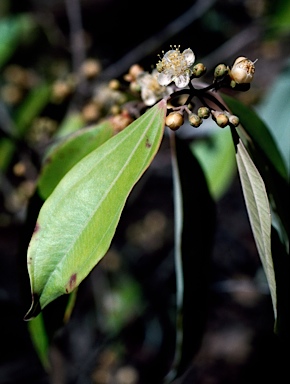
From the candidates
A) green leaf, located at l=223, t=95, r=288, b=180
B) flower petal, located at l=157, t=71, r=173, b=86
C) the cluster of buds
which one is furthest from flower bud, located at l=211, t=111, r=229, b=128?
green leaf, located at l=223, t=95, r=288, b=180

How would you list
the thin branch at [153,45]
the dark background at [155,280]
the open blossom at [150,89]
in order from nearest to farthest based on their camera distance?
the open blossom at [150,89] < the thin branch at [153,45] < the dark background at [155,280]

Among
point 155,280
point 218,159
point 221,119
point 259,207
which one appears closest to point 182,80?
point 221,119

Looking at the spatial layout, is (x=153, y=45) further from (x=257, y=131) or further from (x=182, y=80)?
(x=182, y=80)

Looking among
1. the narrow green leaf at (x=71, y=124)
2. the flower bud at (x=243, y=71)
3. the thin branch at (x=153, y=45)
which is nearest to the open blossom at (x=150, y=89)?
the flower bud at (x=243, y=71)

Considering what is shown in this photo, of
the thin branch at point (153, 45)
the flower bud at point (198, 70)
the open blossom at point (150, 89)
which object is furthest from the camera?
the thin branch at point (153, 45)

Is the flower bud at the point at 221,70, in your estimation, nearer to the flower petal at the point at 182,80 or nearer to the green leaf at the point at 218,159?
the flower petal at the point at 182,80

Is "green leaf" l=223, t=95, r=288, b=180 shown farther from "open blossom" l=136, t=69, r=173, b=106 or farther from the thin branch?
the thin branch
